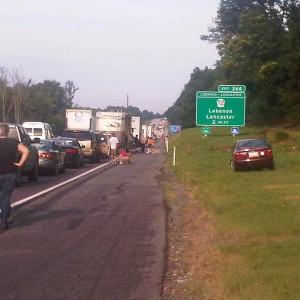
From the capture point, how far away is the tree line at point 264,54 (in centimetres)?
5681

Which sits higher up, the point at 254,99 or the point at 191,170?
the point at 254,99

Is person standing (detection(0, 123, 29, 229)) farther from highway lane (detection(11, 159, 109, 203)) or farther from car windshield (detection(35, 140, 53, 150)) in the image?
car windshield (detection(35, 140, 53, 150))

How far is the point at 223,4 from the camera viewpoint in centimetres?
7325

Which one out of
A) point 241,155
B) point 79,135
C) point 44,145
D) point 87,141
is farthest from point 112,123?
point 44,145

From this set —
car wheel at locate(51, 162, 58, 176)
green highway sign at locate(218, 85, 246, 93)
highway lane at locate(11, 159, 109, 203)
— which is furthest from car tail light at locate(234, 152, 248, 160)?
car wheel at locate(51, 162, 58, 176)

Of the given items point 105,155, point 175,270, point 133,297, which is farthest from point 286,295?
point 105,155

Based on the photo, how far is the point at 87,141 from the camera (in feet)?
143

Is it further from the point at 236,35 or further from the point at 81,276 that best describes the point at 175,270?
the point at 236,35

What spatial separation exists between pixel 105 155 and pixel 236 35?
22192 millimetres

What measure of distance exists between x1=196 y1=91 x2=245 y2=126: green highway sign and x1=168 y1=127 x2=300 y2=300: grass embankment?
7.99m

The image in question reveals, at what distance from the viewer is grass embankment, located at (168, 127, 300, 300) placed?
8984 millimetres

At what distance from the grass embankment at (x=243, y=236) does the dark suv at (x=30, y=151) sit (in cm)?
522

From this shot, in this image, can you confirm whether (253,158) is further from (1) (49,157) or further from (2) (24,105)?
(2) (24,105)

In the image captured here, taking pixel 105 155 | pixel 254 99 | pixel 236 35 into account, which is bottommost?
pixel 105 155
